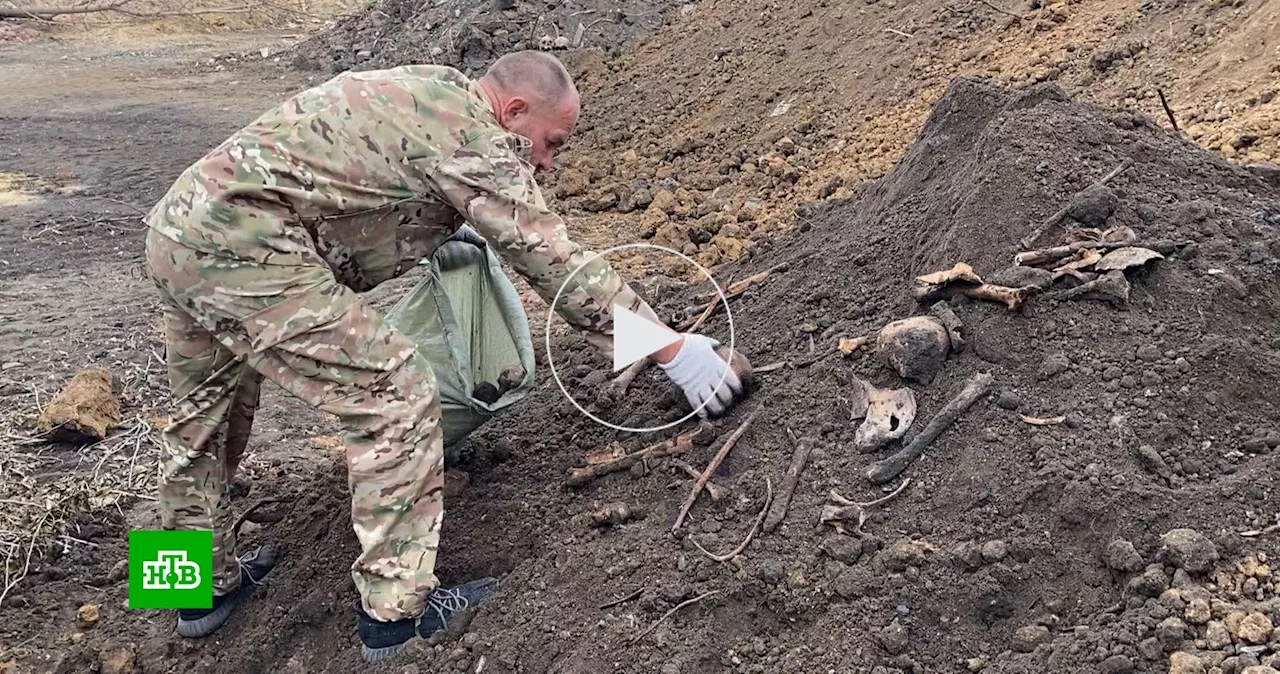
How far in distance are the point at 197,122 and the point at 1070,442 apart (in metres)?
11.6

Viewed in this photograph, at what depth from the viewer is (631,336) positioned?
10.0 feet

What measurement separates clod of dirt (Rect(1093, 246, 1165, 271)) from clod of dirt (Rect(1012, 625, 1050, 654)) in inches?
48.3

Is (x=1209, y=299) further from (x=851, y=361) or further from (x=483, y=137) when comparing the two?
(x=483, y=137)

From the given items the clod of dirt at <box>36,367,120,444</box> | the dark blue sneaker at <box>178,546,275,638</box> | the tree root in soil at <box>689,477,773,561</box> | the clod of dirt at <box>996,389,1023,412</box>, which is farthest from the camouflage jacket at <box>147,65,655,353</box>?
the clod of dirt at <box>36,367,120,444</box>

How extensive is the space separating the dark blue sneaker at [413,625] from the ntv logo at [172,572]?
0.70 m

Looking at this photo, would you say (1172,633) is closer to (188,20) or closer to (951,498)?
(951,498)

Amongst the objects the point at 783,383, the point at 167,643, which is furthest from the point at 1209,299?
the point at 167,643

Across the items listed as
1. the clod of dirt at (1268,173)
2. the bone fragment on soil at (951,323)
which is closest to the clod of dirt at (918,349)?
the bone fragment on soil at (951,323)

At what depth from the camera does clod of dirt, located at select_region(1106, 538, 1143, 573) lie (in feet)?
8.11

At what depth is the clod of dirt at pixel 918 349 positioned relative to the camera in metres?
3.13

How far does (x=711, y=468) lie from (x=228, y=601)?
5.61 ft

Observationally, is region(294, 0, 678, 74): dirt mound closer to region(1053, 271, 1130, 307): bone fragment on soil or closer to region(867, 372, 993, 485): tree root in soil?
region(1053, 271, 1130, 307): bone fragment on soil

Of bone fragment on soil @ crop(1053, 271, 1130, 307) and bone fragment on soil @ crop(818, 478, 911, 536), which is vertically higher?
bone fragment on soil @ crop(1053, 271, 1130, 307)

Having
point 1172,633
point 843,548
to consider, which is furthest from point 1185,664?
point 843,548
